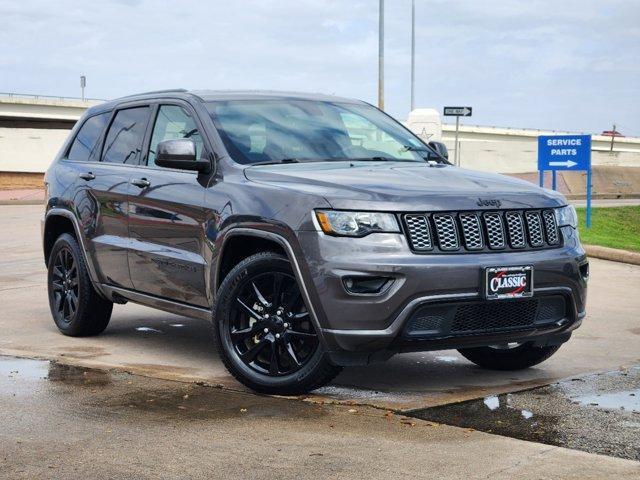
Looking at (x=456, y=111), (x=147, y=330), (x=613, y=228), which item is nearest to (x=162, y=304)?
(x=147, y=330)

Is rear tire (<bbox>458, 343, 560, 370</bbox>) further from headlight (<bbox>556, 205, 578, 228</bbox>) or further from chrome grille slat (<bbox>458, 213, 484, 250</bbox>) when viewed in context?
chrome grille slat (<bbox>458, 213, 484, 250</bbox>)

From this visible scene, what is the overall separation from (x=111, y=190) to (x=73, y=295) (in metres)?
1.11

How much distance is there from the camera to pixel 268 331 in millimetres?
6613

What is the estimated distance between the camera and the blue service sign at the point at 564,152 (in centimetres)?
2109

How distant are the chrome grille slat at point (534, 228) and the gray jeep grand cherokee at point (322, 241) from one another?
0.01 meters

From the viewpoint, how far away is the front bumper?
20.0 feet

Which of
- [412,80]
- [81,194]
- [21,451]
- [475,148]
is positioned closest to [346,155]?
[81,194]

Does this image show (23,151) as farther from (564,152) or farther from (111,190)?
(111,190)

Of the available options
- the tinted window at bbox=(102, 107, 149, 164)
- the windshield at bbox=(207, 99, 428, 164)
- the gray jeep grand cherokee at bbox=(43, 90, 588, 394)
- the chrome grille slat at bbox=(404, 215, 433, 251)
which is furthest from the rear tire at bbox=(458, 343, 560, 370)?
the tinted window at bbox=(102, 107, 149, 164)

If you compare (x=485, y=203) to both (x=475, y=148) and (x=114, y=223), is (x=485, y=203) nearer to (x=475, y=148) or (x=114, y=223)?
(x=114, y=223)

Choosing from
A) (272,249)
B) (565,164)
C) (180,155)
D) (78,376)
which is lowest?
(565,164)

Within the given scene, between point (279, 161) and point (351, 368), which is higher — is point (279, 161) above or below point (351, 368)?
above

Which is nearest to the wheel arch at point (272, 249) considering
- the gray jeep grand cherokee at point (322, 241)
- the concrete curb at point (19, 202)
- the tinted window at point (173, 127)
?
the gray jeep grand cherokee at point (322, 241)

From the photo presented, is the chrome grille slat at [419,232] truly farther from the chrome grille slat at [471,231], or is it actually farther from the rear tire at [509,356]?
the rear tire at [509,356]
